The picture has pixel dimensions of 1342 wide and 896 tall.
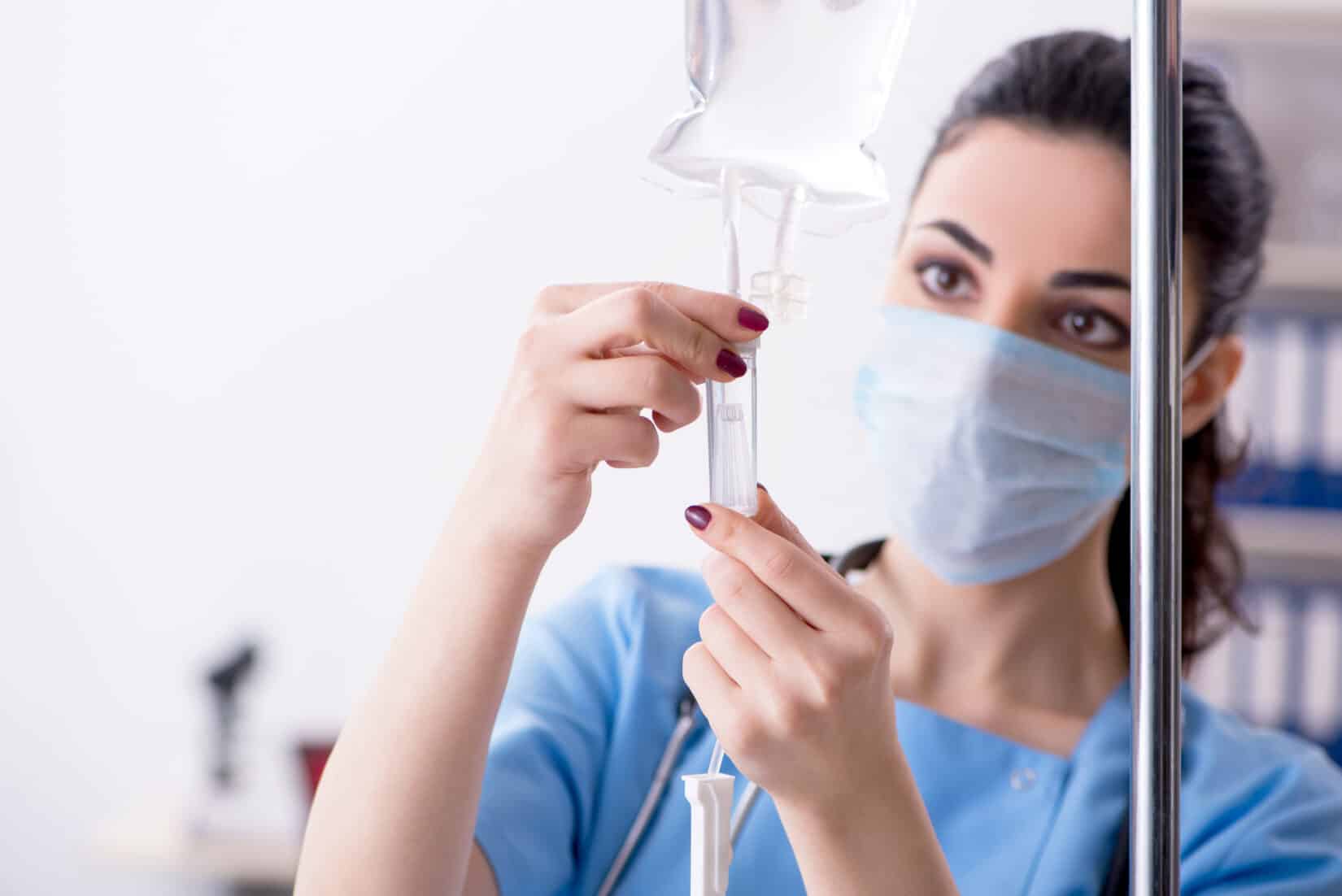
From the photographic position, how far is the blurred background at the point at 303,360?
1.80 meters

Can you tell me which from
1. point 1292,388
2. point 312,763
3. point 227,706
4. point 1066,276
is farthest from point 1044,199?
point 227,706

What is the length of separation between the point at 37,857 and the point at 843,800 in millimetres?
2095

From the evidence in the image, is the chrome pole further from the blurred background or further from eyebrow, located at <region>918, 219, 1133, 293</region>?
the blurred background

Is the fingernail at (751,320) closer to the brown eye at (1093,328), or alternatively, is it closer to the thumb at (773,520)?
the thumb at (773,520)

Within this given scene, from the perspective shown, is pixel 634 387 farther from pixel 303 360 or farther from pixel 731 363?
pixel 303 360

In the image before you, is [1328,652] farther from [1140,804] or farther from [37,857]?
[37,857]

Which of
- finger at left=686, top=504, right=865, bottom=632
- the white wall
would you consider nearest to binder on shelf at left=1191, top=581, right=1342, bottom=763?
the white wall

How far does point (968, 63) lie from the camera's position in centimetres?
165

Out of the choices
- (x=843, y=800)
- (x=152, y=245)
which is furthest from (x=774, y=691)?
(x=152, y=245)

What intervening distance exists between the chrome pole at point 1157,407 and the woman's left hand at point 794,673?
0.14 metres

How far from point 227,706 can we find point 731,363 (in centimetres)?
166

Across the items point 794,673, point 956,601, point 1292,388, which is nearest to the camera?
point 794,673

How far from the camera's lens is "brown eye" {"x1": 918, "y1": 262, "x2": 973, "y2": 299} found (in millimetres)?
965

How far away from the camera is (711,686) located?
574mm
